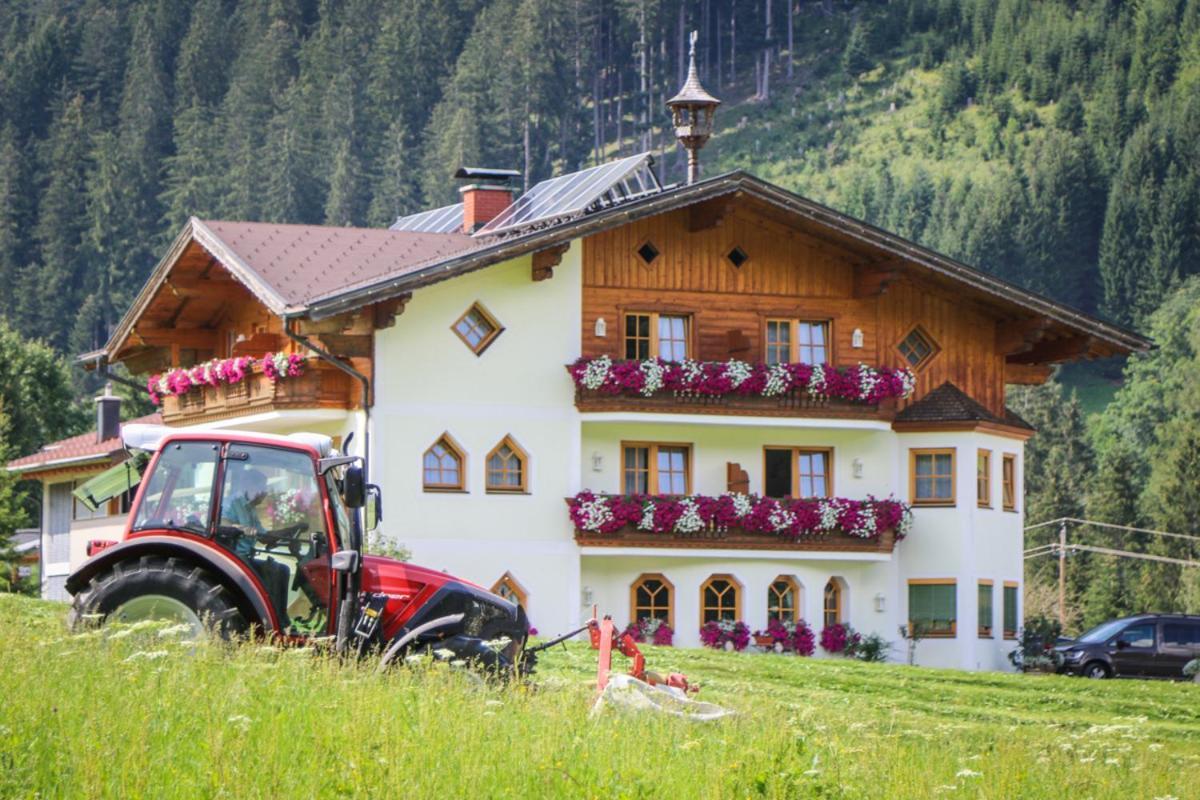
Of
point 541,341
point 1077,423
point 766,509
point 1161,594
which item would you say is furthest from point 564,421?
point 1077,423

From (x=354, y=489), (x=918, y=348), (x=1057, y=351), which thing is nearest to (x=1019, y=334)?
(x=1057, y=351)

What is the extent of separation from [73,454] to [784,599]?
20063mm

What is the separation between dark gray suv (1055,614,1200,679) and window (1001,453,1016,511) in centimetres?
268

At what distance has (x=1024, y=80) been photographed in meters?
145

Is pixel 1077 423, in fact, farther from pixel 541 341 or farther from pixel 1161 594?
pixel 541 341

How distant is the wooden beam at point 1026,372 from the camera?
41.5m

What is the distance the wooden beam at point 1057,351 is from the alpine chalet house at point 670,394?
10 centimetres

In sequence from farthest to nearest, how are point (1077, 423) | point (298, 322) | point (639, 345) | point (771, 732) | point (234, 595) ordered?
point (1077, 423) → point (639, 345) → point (298, 322) → point (234, 595) → point (771, 732)

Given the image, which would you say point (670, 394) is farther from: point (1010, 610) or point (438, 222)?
point (438, 222)

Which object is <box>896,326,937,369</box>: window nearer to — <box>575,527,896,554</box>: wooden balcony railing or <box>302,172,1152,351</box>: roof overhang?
<box>302,172,1152,351</box>: roof overhang

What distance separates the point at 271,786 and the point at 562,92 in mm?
133541

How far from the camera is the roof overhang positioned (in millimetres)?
34625

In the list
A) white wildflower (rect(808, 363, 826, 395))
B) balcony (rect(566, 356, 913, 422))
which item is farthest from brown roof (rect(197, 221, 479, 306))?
white wildflower (rect(808, 363, 826, 395))

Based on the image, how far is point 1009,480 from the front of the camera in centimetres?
4053
